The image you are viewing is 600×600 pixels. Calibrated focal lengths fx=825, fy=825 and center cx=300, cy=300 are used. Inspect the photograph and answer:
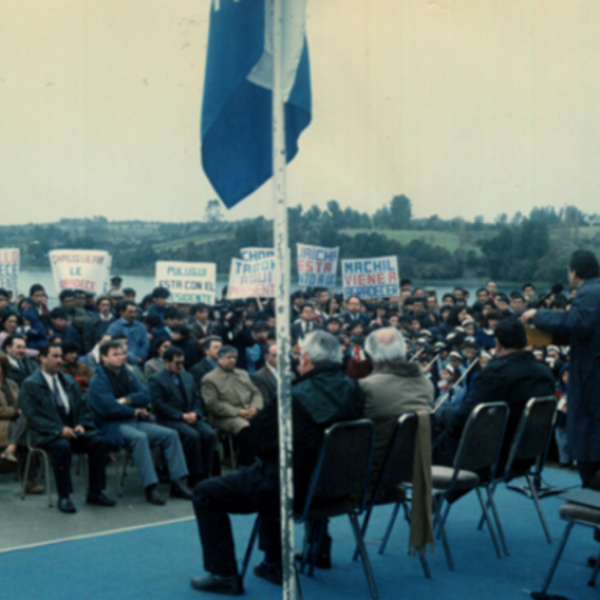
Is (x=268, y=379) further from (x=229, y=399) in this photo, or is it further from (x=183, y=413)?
(x=183, y=413)

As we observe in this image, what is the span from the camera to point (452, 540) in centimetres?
595

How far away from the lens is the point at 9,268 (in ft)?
43.6

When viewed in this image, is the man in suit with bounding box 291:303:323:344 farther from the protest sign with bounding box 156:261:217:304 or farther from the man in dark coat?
the man in dark coat

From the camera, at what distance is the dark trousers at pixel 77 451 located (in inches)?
266

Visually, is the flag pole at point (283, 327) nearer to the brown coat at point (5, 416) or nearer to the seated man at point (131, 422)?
the seated man at point (131, 422)

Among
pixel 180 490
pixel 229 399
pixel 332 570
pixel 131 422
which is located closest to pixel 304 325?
pixel 229 399

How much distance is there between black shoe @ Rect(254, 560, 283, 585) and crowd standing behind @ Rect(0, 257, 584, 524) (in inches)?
25.7

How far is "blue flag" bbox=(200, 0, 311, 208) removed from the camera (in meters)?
3.78

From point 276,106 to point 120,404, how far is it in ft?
14.2

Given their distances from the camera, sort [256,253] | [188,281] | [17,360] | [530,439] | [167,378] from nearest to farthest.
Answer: [530,439]
[167,378]
[17,360]
[256,253]
[188,281]

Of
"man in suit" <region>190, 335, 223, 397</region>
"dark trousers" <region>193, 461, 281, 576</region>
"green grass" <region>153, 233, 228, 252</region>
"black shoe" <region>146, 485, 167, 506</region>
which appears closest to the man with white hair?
"dark trousers" <region>193, 461, 281, 576</region>

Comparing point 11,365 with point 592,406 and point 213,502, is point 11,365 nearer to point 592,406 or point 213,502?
point 213,502

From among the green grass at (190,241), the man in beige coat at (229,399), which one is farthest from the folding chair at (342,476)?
the green grass at (190,241)

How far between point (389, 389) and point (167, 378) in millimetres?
3424
